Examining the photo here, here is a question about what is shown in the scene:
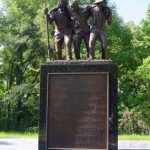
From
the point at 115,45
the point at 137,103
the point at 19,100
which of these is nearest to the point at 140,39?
the point at 115,45

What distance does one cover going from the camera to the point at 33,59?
122ft

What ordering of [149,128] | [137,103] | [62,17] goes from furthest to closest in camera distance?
[137,103]
[149,128]
[62,17]

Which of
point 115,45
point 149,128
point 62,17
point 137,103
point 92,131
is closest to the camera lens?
point 92,131

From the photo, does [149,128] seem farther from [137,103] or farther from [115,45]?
[115,45]

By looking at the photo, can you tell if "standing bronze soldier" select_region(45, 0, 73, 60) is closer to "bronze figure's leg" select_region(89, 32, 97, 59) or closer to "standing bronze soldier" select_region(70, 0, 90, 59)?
"standing bronze soldier" select_region(70, 0, 90, 59)

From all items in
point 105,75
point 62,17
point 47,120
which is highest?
point 62,17

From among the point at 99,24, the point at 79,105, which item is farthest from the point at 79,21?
the point at 79,105

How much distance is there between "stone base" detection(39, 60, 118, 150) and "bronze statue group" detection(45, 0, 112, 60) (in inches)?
25.1

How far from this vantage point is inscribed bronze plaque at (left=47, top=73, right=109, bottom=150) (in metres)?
11.1

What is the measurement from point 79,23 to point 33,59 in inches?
998

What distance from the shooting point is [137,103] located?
3322cm

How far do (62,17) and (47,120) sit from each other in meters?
2.85

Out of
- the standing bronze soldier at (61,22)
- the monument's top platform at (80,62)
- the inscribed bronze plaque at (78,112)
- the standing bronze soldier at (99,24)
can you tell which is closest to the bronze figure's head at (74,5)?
the standing bronze soldier at (61,22)

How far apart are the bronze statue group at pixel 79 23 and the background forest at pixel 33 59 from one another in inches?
805
